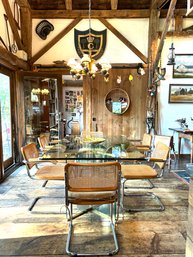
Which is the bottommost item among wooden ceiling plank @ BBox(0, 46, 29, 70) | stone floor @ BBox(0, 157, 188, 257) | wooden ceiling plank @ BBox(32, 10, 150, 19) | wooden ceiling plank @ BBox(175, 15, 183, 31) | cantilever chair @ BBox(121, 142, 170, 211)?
stone floor @ BBox(0, 157, 188, 257)

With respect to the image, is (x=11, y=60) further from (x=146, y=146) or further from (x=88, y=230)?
(x=88, y=230)

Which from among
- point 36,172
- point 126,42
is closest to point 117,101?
point 126,42

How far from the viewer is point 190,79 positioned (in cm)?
537

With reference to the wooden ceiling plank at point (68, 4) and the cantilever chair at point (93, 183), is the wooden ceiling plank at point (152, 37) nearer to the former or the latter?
the wooden ceiling plank at point (68, 4)

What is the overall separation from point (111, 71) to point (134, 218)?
372cm

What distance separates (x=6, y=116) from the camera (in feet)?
14.2

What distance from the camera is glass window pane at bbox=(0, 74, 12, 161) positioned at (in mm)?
4152

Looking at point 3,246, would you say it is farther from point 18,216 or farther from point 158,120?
point 158,120

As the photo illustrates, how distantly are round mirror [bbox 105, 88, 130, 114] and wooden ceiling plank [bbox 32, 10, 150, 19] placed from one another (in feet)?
5.91

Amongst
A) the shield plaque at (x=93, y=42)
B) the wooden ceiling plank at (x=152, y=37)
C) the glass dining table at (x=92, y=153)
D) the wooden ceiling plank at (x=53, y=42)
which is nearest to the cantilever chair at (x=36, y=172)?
the glass dining table at (x=92, y=153)

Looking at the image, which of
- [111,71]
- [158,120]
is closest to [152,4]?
[111,71]

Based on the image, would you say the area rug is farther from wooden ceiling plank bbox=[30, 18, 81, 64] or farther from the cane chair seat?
wooden ceiling plank bbox=[30, 18, 81, 64]

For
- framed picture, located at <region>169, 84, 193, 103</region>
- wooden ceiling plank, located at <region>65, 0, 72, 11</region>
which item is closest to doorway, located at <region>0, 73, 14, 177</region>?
wooden ceiling plank, located at <region>65, 0, 72, 11</region>

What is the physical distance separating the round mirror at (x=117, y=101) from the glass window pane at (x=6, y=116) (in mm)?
2315
